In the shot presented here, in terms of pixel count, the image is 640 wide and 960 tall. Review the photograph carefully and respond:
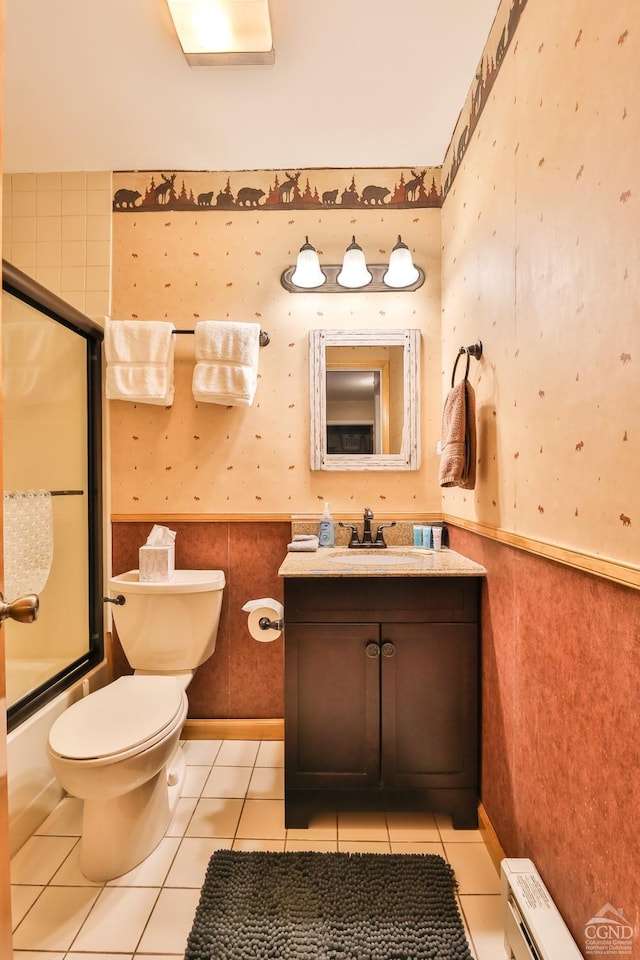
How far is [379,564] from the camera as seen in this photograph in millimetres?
1738

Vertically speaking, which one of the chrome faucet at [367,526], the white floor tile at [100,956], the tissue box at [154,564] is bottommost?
the white floor tile at [100,956]

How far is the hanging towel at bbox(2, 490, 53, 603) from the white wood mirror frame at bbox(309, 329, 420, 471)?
1059mm

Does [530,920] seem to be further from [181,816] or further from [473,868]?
A: [181,816]

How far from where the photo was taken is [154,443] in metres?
2.22

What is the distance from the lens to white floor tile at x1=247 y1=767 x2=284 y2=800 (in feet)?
5.86

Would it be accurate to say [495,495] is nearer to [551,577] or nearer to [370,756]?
[551,577]

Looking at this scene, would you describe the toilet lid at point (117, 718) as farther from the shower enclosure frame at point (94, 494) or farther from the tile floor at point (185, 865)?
the shower enclosure frame at point (94, 494)

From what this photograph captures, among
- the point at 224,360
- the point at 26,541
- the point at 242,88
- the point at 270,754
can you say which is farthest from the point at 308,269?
the point at 270,754

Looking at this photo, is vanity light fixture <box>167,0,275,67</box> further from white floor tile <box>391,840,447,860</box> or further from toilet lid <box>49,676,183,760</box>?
white floor tile <box>391,840,447,860</box>

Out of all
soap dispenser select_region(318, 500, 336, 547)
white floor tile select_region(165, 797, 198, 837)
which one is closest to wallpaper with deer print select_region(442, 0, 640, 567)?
soap dispenser select_region(318, 500, 336, 547)

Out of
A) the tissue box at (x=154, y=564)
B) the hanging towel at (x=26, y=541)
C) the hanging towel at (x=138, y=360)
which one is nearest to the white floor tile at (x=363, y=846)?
the tissue box at (x=154, y=564)

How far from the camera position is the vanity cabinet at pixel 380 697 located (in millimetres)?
1615

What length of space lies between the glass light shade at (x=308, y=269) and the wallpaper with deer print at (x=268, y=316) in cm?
9

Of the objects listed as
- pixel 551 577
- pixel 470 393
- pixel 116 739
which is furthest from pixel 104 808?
pixel 470 393
